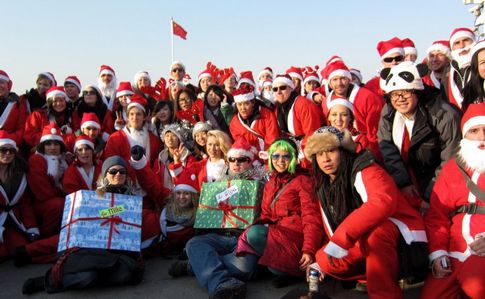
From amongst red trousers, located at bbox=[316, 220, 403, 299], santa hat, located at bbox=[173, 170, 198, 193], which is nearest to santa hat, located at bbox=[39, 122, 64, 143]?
santa hat, located at bbox=[173, 170, 198, 193]

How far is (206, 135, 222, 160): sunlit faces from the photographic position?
17.9ft

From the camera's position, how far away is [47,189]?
18.1 ft

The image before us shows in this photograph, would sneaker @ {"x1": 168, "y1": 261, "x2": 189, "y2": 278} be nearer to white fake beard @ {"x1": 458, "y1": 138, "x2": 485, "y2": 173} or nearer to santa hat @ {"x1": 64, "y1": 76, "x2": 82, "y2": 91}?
white fake beard @ {"x1": 458, "y1": 138, "x2": 485, "y2": 173}

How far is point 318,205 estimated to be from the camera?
3.91 meters

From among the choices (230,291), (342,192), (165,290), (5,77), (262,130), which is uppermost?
(5,77)

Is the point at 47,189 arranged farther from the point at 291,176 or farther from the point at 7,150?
the point at 291,176

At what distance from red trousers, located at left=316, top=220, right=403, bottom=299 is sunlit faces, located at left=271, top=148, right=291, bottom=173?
96cm

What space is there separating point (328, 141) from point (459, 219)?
1139 mm

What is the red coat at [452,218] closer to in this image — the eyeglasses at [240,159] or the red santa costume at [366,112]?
the red santa costume at [366,112]

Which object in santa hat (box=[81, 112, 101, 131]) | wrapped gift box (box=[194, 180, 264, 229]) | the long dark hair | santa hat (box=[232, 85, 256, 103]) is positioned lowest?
wrapped gift box (box=[194, 180, 264, 229])

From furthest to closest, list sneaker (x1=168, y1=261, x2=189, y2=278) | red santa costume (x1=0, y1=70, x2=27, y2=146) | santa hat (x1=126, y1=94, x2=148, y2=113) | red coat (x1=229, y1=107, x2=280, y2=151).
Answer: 1. red santa costume (x1=0, y1=70, x2=27, y2=146)
2. santa hat (x1=126, y1=94, x2=148, y2=113)
3. red coat (x1=229, y1=107, x2=280, y2=151)
4. sneaker (x1=168, y1=261, x2=189, y2=278)

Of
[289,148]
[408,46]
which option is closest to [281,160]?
[289,148]

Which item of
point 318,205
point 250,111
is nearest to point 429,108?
point 318,205

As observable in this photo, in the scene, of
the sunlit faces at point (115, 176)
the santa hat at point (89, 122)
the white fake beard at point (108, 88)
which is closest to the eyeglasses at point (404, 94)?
the sunlit faces at point (115, 176)
